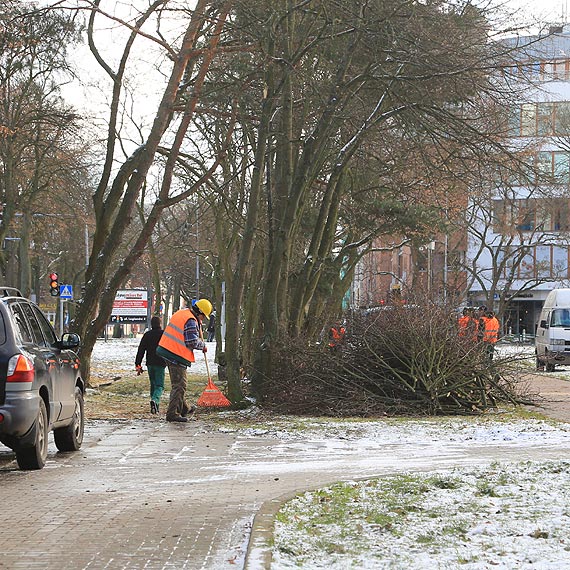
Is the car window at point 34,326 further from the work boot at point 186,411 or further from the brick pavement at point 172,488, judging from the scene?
the work boot at point 186,411

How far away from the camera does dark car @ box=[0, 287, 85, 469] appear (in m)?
11.1

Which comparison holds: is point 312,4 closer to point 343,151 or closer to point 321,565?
point 343,151

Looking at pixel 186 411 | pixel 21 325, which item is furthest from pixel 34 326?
pixel 186 411

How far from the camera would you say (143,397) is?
24.7m

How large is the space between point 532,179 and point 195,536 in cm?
1321

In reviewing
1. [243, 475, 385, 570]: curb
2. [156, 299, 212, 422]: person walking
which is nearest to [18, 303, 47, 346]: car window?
[243, 475, 385, 570]: curb

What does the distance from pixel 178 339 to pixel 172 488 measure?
7.51 metres

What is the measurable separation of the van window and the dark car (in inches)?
1053

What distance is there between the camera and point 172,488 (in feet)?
33.6

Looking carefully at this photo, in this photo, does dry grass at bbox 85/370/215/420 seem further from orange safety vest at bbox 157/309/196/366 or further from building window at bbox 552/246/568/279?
building window at bbox 552/246/568/279

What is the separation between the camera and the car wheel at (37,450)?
11500 mm

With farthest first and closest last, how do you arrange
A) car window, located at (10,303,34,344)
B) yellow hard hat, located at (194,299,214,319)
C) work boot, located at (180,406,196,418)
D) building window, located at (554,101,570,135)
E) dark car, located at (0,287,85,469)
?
building window, located at (554,101,570,135)
work boot, located at (180,406,196,418)
yellow hard hat, located at (194,299,214,319)
car window, located at (10,303,34,344)
dark car, located at (0,287,85,469)

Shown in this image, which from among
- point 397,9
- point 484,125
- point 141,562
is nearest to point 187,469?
point 141,562

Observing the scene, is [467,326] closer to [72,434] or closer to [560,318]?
[72,434]
